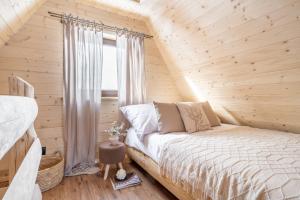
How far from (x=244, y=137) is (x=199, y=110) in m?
0.65

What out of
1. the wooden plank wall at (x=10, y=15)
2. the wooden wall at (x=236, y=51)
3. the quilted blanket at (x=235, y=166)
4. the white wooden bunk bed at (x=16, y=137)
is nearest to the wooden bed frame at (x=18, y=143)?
the white wooden bunk bed at (x=16, y=137)

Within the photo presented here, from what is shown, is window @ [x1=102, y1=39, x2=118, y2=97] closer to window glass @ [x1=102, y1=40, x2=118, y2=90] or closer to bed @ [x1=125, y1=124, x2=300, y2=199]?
window glass @ [x1=102, y1=40, x2=118, y2=90]

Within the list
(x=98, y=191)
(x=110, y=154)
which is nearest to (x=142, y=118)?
(x=110, y=154)

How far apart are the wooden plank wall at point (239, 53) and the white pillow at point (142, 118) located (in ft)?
3.37

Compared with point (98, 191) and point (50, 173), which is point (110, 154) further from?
point (50, 173)

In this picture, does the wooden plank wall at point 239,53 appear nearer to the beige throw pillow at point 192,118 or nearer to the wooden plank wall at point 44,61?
the beige throw pillow at point 192,118

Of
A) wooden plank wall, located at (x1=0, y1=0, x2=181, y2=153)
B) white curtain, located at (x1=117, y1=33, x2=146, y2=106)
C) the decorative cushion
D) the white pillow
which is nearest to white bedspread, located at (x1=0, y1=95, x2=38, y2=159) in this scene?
the white pillow

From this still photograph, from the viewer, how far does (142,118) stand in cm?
228

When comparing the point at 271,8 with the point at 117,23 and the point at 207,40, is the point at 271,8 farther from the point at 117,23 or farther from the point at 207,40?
the point at 117,23

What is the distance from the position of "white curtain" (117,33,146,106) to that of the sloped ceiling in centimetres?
39

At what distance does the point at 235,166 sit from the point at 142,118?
4.23ft

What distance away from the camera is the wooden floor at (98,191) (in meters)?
1.78

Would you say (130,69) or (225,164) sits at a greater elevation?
(130,69)

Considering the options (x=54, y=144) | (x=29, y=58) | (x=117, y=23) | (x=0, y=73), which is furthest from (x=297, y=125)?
(x=0, y=73)
